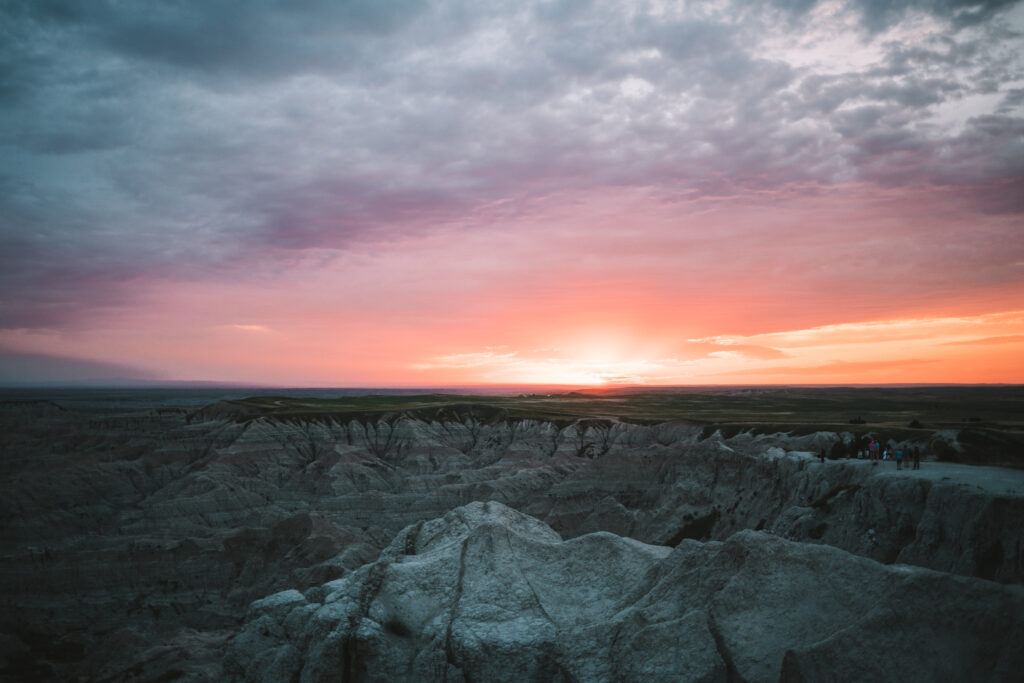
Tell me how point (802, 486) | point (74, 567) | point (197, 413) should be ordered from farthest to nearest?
point (197, 413), point (74, 567), point (802, 486)

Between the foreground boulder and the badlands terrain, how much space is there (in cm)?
7

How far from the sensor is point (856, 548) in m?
25.3

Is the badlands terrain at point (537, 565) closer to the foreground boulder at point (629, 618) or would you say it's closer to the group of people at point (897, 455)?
the foreground boulder at point (629, 618)

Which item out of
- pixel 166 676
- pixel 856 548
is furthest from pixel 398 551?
pixel 856 548

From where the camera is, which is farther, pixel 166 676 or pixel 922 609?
pixel 166 676

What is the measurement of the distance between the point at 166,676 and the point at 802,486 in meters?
36.8

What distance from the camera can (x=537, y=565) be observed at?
79.4 feet

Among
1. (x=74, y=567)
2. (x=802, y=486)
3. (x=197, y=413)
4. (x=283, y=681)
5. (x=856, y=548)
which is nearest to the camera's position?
(x=283, y=681)

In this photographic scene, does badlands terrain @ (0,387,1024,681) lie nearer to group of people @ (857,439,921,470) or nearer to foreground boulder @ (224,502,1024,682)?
foreground boulder @ (224,502,1024,682)

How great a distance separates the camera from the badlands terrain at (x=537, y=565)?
1650 cm

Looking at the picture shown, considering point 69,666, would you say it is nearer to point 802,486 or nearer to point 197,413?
point 802,486

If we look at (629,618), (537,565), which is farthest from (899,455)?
(537,565)

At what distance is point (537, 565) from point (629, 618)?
5593mm

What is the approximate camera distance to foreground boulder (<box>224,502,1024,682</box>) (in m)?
14.5
